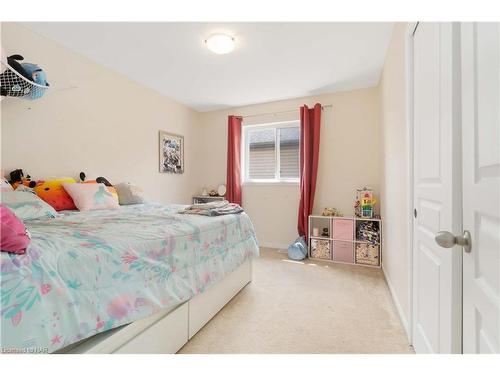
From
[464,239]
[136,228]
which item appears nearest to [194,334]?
[136,228]

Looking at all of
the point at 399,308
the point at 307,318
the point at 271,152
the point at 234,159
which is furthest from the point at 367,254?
the point at 234,159

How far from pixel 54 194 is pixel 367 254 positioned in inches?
137

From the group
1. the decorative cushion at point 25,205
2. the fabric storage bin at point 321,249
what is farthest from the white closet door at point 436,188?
the decorative cushion at point 25,205

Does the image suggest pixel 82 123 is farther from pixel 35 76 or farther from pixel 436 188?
pixel 436 188

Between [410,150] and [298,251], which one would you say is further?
[298,251]

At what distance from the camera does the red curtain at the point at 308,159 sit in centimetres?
346

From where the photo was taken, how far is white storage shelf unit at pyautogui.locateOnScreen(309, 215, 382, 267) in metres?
2.98

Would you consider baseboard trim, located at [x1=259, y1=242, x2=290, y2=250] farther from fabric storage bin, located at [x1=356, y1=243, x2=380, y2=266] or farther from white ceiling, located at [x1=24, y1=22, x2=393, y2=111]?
white ceiling, located at [x1=24, y1=22, x2=393, y2=111]

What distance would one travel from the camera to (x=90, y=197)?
82.3 inches

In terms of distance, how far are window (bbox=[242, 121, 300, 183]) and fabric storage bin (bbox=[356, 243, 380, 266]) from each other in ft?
4.50

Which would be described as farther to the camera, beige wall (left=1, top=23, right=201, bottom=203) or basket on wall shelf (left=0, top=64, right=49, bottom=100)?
beige wall (left=1, top=23, right=201, bottom=203)

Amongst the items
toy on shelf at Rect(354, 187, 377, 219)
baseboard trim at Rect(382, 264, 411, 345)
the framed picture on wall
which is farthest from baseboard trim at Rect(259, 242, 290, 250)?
the framed picture on wall
